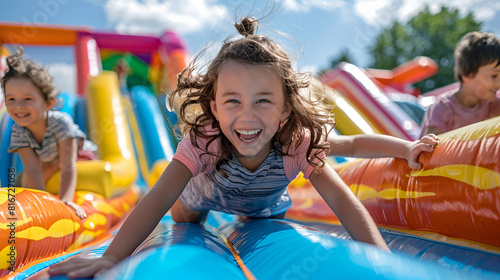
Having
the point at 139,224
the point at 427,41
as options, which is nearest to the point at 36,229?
the point at 139,224

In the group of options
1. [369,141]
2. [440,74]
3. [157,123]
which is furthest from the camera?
[440,74]

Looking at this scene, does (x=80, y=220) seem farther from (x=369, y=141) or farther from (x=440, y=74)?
(x=440, y=74)

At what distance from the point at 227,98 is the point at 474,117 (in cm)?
114

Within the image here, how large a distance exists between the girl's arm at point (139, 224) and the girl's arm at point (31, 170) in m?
0.81

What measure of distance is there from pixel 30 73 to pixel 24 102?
108mm

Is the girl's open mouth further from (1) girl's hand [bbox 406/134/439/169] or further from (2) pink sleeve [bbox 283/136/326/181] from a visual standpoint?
(1) girl's hand [bbox 406/134/439/169]

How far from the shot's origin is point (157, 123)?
132 inches

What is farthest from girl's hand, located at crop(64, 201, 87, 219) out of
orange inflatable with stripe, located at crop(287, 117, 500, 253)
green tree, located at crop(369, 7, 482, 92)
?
green tree, located at crop(369, 7, 482, 92)

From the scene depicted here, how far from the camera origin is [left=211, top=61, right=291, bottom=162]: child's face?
963mm

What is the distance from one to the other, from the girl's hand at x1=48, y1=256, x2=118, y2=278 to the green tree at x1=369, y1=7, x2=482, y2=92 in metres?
14.8

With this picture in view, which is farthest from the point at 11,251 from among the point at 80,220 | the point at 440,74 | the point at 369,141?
the point at 440,74

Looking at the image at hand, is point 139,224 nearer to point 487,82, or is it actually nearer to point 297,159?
point 297,159

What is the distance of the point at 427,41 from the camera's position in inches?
595

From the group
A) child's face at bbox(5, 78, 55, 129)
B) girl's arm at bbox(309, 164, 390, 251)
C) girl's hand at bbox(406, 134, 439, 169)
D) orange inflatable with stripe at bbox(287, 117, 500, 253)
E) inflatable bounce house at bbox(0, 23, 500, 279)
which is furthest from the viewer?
child's face at bbox(5, 78, 55, 129)
